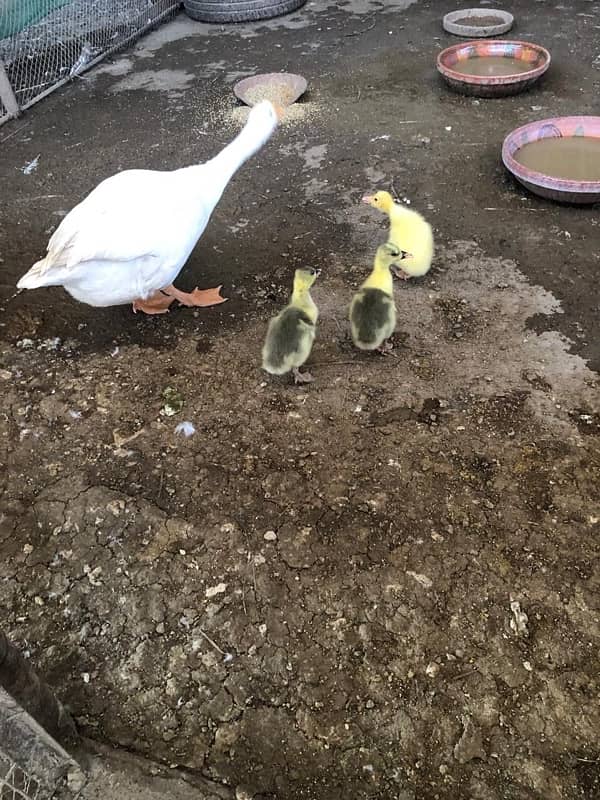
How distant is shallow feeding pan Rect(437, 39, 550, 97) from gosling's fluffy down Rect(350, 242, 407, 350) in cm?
331

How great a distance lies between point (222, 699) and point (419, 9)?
8709mm

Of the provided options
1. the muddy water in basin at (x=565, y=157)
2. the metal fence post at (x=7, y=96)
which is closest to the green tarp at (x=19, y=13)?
the metal fence post at (x=7, y=96)

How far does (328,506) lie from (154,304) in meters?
1.85

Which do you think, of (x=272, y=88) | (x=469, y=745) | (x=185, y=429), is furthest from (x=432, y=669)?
(x=272, y=88)

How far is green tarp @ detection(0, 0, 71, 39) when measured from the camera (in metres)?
7.07

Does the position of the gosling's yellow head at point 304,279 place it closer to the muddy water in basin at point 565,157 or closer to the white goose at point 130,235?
the white goose at point 130,235

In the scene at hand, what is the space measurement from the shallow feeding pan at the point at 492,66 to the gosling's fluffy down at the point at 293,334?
3.72m

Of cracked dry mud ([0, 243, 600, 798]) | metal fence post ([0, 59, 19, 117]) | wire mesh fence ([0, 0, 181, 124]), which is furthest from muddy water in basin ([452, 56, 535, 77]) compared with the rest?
metal fence post ([0, 59, 19, 117])

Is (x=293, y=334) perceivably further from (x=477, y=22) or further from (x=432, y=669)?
(x=477, y=22)

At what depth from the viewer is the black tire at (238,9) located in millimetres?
7953

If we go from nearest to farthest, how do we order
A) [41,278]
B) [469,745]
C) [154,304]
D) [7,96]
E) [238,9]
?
[469,745] < [41,278] < [154,304] < [7,96] < [238,9]

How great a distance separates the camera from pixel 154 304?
3801mm

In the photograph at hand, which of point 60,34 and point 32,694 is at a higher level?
point 60,34

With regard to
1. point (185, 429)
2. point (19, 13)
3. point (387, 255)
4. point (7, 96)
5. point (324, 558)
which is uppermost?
point (19, 13)
